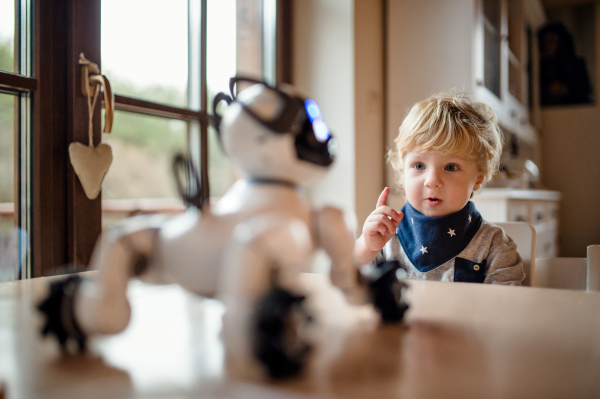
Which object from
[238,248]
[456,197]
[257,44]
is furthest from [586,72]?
[238,248]

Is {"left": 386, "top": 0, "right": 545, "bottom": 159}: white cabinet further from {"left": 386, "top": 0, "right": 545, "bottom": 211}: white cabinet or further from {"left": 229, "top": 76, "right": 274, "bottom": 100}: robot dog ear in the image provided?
{"left": 229, "top": 76, "right": 274, "bottom": 100}: robot dog ear

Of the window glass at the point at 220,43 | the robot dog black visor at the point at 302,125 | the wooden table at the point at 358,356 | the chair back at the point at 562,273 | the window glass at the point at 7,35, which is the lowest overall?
the chair back at the point at 562,273

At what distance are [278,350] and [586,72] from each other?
4.59 metres

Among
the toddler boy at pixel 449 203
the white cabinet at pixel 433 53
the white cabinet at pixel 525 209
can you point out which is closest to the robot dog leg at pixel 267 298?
the toddler boy at pixel 449 203

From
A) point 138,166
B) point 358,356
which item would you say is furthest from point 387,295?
point 138,166

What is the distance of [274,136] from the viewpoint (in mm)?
298

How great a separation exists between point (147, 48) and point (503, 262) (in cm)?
110

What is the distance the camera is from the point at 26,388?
0.24m

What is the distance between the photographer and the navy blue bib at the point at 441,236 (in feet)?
2.89

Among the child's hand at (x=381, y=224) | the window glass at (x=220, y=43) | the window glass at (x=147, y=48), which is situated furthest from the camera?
the window glass at (x=220, y=43)

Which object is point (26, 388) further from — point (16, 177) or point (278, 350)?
point (16, 177)

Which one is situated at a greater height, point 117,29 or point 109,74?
point 117,29

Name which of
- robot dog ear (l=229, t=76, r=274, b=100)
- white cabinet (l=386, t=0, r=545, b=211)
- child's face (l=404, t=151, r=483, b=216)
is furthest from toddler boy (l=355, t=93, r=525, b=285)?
white cabinet (l=386, t=0, r=545, b=211)

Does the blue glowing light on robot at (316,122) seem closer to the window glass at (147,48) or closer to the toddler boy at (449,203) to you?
the toddler boy at (449,203)
